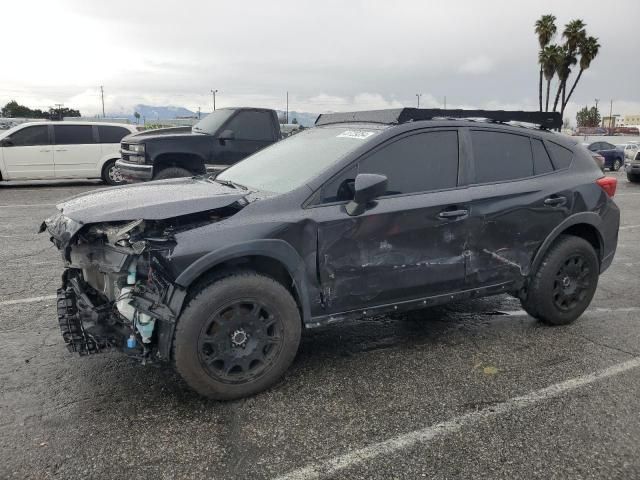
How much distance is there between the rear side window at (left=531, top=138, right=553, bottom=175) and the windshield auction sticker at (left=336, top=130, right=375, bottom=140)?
60.3 inches

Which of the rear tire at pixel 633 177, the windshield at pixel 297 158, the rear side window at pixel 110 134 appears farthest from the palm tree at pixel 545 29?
the windshield at pixel 297 158

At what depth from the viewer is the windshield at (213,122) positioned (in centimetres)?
995

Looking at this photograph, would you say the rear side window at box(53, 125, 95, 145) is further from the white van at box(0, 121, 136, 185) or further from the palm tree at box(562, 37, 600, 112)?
the palm tree at box(562, 37, 600, 112)

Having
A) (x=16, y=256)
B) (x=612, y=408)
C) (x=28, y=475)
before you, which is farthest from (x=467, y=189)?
(x=16, y=256)

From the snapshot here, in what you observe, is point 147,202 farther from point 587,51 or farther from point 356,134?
point 587,51

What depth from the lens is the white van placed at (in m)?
13.4

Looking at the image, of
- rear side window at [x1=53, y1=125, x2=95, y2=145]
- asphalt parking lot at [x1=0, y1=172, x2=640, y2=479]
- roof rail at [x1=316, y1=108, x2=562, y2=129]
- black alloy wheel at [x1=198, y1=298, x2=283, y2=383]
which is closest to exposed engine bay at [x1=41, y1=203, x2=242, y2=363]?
black alloy wheel at [x1=198, y1=298, x2=283, y2=383]

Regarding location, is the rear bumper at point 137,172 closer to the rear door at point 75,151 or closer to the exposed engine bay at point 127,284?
the rear door at point 75,151

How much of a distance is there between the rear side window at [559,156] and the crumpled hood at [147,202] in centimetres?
264

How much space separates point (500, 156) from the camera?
4129mm

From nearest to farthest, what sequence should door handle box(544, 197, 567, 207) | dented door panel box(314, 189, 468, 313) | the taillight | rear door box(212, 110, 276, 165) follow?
1. dented door panel box(314, 189, 468, 313)
2. door handle box(544, 197, 567, 207)
3. the taillight
4. rear door box(212, 110, 276, 165)

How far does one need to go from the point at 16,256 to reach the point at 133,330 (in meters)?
4.37

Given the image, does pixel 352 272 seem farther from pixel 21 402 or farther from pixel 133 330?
pixel 21 402

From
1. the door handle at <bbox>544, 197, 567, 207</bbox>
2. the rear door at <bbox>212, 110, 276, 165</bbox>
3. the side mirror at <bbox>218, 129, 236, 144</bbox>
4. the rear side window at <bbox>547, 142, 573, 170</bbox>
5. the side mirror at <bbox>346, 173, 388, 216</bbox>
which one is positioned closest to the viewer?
the side mirror at <bbox>346, 173, 388, 216</bbox>
